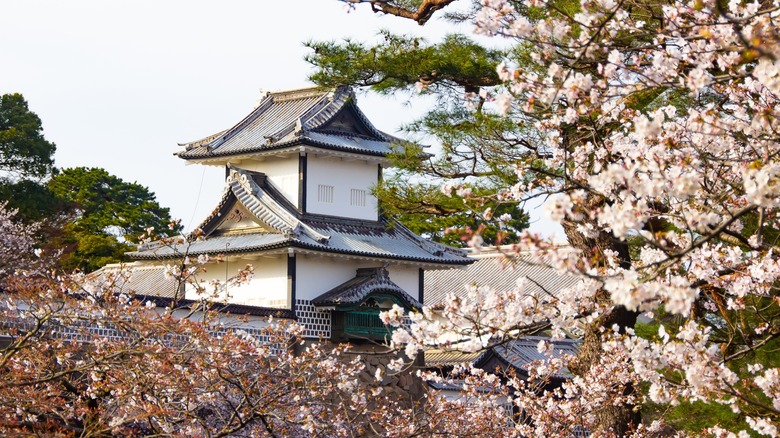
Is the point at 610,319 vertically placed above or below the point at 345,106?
below

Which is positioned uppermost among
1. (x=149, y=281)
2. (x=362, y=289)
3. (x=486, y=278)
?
(x=486, y=278)

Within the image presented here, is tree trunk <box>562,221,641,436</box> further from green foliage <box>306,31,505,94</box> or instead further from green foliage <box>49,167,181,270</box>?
green foliage <box>49,167,181,270</box>

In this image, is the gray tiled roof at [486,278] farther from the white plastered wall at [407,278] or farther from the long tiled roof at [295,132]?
the long tiled roof at [295,132]

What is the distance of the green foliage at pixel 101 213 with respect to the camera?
29.8 metres

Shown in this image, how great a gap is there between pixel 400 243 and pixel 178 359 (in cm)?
1225

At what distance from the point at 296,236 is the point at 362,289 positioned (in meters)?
1.65

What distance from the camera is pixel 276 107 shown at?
21.3 meters

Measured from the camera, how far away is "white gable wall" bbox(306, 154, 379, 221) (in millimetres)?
19062

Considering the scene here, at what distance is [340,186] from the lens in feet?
64.0

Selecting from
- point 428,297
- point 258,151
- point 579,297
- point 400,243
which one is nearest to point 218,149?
point 258,151

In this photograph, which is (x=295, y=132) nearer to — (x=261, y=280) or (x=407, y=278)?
(x=261, y=280)

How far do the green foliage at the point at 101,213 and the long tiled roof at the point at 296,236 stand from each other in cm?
1063

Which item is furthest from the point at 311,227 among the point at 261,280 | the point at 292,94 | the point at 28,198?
the point at 28,198

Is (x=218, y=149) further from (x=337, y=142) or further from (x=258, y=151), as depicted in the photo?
(x=337, y=142)
